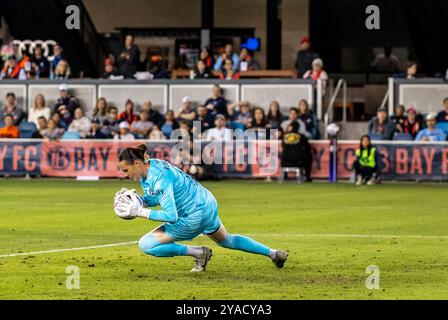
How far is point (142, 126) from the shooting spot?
104 ft

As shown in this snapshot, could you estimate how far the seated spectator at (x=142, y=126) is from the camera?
31.6 metres

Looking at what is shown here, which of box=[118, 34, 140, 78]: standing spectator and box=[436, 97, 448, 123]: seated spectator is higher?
box=[118, 34, 140, 78]: standing spectator

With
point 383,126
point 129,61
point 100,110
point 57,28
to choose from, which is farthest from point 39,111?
point 383,126

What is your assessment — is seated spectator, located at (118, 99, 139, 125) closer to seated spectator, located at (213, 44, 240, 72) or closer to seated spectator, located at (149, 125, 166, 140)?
seated spectator, located at (149, 125, 166, 140)

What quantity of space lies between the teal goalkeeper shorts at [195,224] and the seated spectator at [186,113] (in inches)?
740

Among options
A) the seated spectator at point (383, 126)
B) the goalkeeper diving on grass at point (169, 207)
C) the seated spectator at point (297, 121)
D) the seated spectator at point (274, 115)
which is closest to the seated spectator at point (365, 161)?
the seated spectator at point (383, 126)

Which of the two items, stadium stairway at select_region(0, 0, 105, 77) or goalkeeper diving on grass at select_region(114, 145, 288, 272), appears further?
stadium stairway at select_region(0, 0, 105, 77)

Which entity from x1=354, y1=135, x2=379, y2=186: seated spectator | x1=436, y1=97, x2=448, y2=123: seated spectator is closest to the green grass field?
x1=354, y1=135, x2=379, y2=186: seated spectator

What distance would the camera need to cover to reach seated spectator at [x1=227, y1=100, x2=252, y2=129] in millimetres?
31359

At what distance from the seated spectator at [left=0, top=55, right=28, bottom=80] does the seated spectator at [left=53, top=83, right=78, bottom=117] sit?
204 centimetres

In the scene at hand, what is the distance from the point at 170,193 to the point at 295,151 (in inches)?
698

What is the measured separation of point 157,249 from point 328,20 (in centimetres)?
3028

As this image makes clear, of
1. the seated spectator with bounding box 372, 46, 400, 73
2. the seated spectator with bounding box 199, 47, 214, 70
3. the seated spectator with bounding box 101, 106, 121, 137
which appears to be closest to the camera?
the seated spectator with bounding box 101, 106, 121, 137
